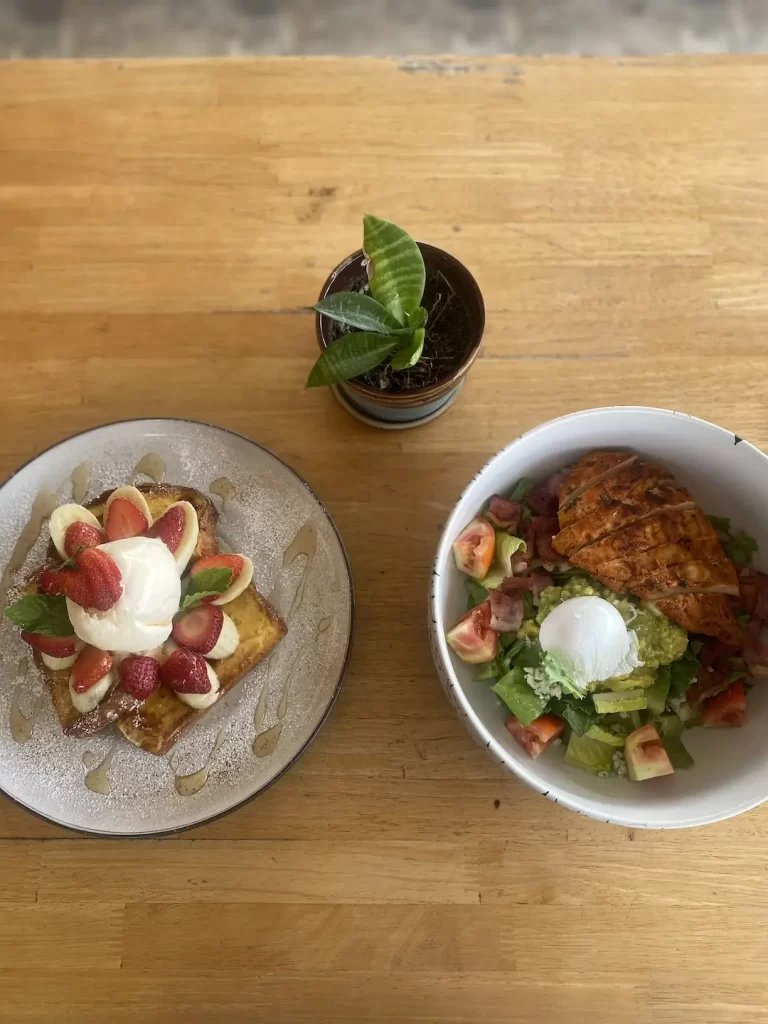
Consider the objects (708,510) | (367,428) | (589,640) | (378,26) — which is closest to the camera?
(589,640)

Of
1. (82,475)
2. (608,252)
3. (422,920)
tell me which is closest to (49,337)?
(82,475)

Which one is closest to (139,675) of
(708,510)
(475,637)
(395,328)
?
(475,637)

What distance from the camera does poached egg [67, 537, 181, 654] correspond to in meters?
0.91

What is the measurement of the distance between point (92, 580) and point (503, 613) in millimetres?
486

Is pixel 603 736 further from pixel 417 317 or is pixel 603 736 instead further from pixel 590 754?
pixel 417 317

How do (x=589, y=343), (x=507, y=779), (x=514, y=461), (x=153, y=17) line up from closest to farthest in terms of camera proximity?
(x=514, y=461) < (x=507, y=779) < (x=589, y=343) < (x=153, y=17)

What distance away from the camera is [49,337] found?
3.76ft

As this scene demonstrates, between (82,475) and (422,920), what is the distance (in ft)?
2.36

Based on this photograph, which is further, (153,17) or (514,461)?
(153,17)

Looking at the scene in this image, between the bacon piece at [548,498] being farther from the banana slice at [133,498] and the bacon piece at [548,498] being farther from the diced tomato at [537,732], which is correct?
the banana slice at [133,498]

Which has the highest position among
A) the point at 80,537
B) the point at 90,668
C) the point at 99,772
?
the point at 80,537

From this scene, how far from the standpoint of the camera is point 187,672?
36.7 inches

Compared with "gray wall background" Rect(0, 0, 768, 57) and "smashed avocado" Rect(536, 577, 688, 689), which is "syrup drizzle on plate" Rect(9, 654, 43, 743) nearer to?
"smashed avocado" Rect(536, 577, 688, 689)

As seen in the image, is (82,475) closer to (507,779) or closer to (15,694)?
(15,694)
